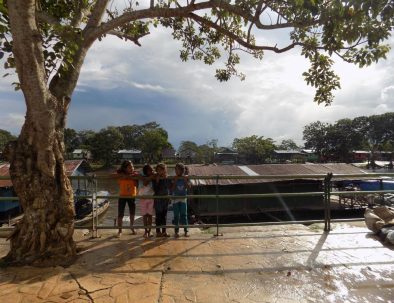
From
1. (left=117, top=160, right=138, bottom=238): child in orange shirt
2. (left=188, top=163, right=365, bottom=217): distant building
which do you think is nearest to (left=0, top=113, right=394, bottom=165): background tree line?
(left=188, top=163, right=365, bottom=217): distant building

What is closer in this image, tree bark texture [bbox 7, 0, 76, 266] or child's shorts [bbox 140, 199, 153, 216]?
tree bark texture [bbox 7, 0, 76, 266]

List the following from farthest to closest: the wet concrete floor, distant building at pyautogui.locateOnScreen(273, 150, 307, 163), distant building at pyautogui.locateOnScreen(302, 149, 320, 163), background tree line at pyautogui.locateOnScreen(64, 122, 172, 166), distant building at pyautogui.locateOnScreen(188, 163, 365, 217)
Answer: distant building at pyautogui.locateOnScreen(302, 149, 320, 163) < distant building at pyautogui.locateOnScreen(273, 150, 307, 163) < background tree line at pyautogui.locateOnScreen(64, 122, 172, 166) < distant building at pyautogui.locateOnScreen(188, 163, 365, 217) < the wet concrete floor

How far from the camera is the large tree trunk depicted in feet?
14.5

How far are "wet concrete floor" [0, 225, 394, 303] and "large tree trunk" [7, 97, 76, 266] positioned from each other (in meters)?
0.28

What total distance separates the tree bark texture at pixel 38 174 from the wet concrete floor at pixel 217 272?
12.2 inches

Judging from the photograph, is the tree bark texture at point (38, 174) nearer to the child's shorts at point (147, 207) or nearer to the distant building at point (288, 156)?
the child's shorts at point (147, 207)

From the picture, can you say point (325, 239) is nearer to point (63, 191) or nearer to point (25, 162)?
point (63, 191)

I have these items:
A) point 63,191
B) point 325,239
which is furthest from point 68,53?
point 325,239

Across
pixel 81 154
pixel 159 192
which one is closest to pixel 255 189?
pixel 159 192

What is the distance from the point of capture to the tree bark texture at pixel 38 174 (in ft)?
14.0

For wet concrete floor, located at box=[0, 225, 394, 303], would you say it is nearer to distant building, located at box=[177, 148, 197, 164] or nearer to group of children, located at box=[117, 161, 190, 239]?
group of children, located at box=[117, 161, 190, 239]

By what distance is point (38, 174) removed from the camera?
14.6 feet

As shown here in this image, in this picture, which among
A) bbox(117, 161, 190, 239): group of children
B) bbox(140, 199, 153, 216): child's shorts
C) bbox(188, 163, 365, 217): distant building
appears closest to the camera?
bbox(117, 161, 190, 239): group of children

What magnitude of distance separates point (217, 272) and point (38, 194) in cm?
248
